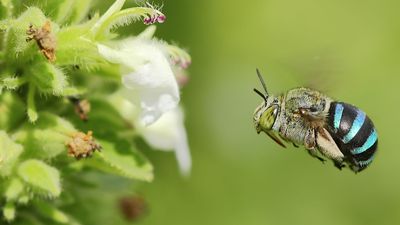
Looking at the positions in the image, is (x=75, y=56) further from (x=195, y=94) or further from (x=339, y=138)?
(x=195, y=94)

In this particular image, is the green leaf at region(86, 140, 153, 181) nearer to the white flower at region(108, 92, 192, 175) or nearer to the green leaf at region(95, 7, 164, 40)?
the white flower at region(108, 92, 192, 175)

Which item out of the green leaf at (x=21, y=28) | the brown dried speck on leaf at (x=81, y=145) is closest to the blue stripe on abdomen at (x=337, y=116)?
the brown dried speck on leaf at (x=81, y=145)

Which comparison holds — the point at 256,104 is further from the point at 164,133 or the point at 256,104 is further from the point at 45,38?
the point at 45,38

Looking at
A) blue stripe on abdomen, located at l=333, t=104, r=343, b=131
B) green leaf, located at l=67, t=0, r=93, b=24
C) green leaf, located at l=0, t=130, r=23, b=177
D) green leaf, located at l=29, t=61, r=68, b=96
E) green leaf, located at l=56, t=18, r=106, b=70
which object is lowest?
green leaf, located at l=0, t=130, r=23, b=177

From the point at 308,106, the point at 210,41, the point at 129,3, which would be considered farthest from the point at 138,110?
the point at 210,41

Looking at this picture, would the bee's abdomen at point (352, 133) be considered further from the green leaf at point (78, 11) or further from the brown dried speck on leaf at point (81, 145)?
the green leaf at point (78, 11)

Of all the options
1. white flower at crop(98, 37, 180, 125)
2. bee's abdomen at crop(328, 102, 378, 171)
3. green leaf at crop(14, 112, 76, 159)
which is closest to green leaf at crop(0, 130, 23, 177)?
green leaf at crop(14, 112, 76, 159)

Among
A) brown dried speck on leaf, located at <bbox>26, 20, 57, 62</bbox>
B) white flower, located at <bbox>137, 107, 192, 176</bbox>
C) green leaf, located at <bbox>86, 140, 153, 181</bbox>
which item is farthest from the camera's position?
white flower, located at <bbox>137, 107, 192, 176</bbox>
